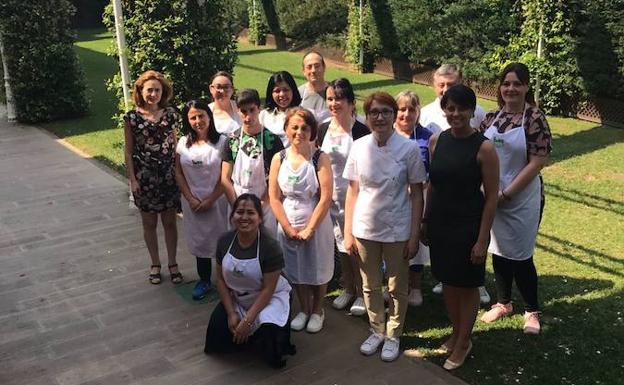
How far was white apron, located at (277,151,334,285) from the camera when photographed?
3.94 meters

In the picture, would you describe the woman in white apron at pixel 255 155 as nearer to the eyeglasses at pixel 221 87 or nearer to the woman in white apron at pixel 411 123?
the eyeglasses at pixel 221 87

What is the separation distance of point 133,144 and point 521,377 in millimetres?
3242

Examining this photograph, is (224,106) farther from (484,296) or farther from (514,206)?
(484,296)

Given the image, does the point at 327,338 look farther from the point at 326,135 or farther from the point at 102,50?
the point at 102,50

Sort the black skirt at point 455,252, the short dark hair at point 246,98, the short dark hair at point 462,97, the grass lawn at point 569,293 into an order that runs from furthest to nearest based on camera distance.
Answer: the short dark hair at point 246,98 → the grass lawn at point 569,293 → the black skirt at point 455,252 → the short dark hair at point 462,97

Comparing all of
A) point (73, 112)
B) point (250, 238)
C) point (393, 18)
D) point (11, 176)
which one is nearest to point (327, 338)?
point (250, 238)

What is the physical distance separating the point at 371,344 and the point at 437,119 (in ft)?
5.43

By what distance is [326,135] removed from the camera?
4246 mm

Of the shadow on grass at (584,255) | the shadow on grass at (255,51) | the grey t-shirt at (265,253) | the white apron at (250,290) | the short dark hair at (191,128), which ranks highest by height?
the shadow on grass at (255,51)

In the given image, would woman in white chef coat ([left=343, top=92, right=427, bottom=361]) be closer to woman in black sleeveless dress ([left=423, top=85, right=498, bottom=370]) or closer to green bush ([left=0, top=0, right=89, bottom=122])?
woman in black sleeveless dress ([left=423, top=85, right=498, bottom=370])

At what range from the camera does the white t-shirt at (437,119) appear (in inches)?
169

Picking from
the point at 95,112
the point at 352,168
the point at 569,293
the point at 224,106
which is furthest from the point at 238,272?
the point at 95,112

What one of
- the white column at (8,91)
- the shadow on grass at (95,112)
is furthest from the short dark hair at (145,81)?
the white column at (8,91)

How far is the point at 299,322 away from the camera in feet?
13.9
